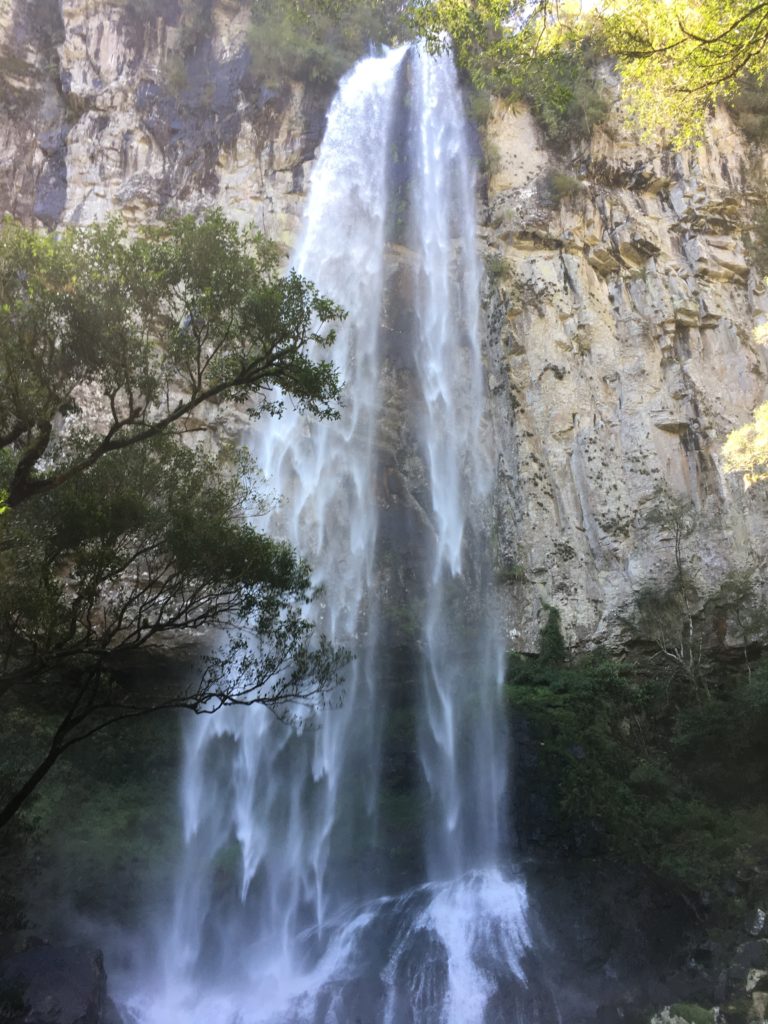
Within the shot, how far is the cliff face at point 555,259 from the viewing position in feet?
52.2

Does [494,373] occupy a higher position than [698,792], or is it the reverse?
[494,373]

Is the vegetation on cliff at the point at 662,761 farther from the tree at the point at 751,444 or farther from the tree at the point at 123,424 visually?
the tree at the point at 123,424

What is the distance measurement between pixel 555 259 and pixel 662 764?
11924mm

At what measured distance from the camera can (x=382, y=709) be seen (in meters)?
15.7

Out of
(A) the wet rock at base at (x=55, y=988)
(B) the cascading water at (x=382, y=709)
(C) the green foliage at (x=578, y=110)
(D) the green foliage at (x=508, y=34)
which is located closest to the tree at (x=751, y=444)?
(D) the green foliage at (x=508, y=34)

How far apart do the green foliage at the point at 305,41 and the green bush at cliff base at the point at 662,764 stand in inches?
716

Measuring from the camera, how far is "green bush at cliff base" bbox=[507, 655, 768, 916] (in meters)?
11.6

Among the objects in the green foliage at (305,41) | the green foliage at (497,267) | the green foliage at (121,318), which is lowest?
the green foliage at (121,318)

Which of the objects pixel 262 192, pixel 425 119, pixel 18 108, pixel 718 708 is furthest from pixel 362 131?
pixel 718 708

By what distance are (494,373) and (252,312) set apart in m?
10.7

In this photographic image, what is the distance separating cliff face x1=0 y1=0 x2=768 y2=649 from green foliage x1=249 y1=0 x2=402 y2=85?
24.1 inches

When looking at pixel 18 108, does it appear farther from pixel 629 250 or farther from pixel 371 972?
pixel 371 972

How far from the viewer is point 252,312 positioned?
8.75 metres

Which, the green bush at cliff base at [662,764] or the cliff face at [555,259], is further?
the cliff face at [555,259]
